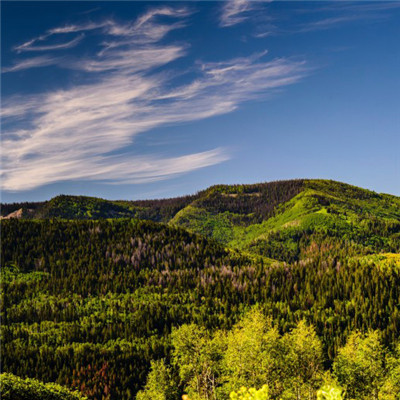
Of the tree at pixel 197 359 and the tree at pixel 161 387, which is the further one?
the tree at pixel 161 387

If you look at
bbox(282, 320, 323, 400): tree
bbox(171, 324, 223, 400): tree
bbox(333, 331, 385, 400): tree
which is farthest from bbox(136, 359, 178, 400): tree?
bbox(333, 331, 385, 400): tree

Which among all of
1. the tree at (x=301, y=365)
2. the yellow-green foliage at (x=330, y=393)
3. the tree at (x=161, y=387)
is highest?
the yellow-green foliage at (x=330, y=393)

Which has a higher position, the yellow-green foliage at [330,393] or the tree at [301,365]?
the yellow-green foliage at [330,393]

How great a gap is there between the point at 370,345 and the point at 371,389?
459 inches

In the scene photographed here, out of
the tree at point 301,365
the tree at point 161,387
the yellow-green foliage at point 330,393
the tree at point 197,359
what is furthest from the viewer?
the tree at point 161,387

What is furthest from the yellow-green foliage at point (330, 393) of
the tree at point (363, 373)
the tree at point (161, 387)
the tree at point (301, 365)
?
the tree at point (161, 387)

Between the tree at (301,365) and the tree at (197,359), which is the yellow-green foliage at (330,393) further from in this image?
the tree at (197,359)

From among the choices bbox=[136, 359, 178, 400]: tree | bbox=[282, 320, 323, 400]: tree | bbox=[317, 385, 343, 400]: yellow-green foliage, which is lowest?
bbox=[136, 359, 178, 400]: tree

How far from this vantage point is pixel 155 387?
143125 millimetres

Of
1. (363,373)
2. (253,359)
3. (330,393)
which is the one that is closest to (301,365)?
(363,373)

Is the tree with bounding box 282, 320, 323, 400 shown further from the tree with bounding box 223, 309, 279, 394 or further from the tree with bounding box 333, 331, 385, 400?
the tree with bounding box 223, 309, 279, 394

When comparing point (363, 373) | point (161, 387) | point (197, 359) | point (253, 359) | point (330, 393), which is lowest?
point (161, 387)

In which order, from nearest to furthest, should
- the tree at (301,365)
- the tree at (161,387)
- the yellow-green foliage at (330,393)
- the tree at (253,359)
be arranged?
the yellow-green foliage at (330,393), the tree at (253,359), the tree at (301,365), the tree at (161,387)

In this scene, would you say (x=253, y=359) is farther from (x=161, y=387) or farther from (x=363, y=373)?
(x=161, y=387)
